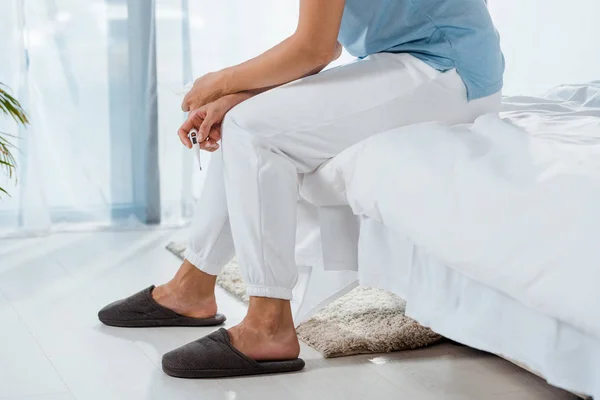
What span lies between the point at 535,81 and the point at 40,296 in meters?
2.25

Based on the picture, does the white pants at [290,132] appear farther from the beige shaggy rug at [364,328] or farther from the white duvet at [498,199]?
the beige shaggy rug at [364,328]

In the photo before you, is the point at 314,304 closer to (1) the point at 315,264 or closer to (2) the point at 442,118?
(1) the point at 315,264

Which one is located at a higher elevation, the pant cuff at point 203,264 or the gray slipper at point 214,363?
A: the pant cuff at point 203,264

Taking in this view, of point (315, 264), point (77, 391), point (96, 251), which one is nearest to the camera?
point (77, 391)

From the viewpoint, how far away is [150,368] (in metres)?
1.67

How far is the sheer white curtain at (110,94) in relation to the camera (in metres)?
2.94

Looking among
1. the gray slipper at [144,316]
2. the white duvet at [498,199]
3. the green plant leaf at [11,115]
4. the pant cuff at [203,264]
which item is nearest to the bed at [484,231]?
the white duvet at [498,199]

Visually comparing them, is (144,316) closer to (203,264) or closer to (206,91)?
(203,264)

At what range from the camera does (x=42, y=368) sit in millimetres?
1659

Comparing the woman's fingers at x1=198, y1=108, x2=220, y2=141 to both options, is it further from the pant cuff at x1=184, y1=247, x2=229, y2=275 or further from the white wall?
the white wall

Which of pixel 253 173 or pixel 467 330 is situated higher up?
pixel 253 173

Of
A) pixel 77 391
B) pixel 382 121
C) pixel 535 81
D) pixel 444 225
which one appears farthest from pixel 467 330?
pixel 535 81

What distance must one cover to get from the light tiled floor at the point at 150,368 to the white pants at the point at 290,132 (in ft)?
0.63

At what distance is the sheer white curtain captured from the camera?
294 cm
